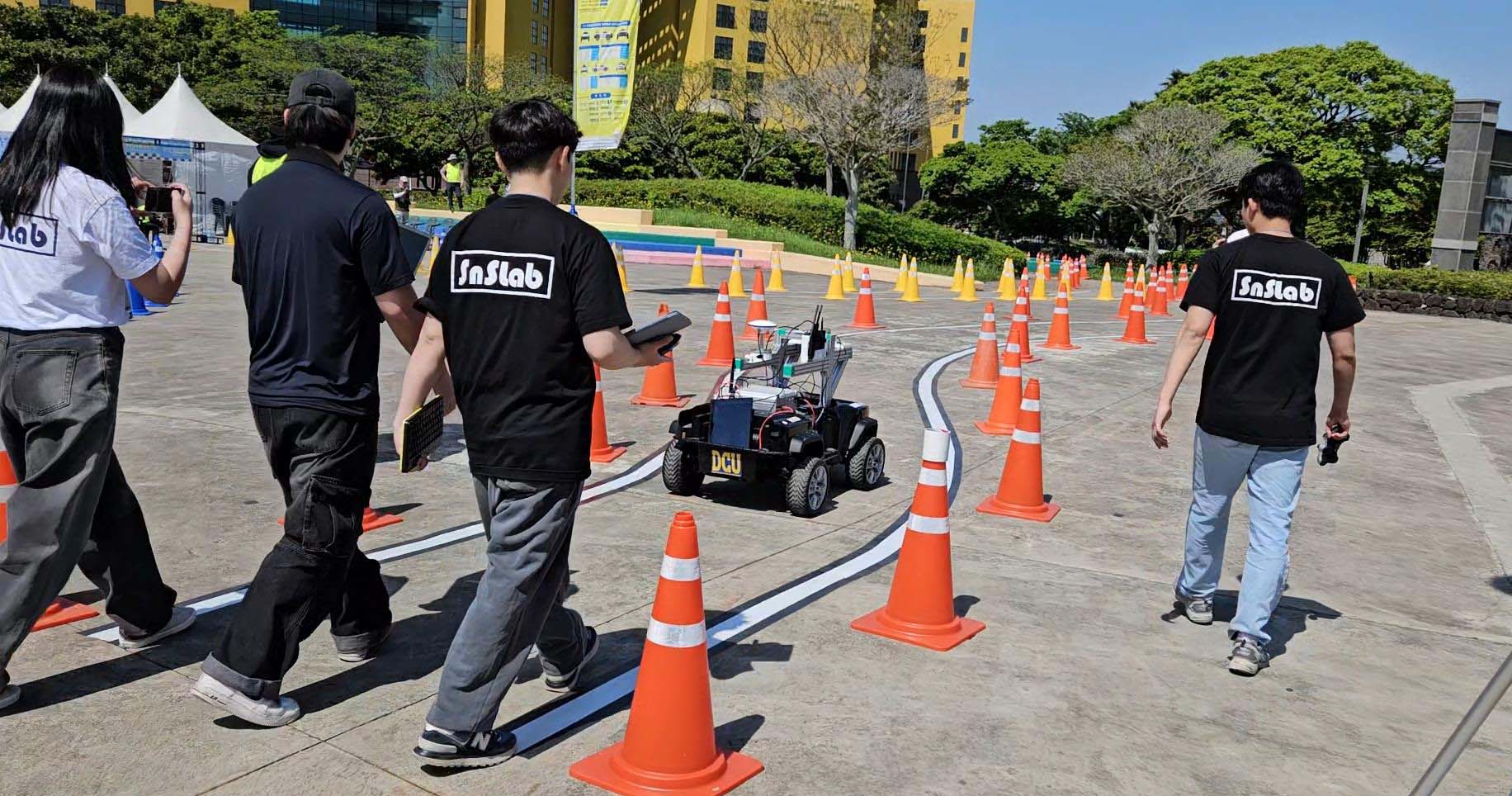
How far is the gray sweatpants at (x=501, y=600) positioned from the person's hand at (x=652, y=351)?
434 mm

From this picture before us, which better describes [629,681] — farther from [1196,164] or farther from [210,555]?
[1196,164]

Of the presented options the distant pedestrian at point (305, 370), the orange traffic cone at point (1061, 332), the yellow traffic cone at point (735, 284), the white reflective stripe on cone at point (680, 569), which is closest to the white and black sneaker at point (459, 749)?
the distant pedestrian at point (305, 370)

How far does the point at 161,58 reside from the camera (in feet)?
197

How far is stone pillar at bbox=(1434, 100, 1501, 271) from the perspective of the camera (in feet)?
94.0

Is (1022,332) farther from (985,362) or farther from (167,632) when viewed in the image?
(167,632)

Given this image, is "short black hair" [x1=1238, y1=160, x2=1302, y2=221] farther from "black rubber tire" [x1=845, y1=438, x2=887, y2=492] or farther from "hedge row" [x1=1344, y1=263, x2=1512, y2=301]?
"hedge row" [x1=1344, y1=263, x2=1512, y2=301]

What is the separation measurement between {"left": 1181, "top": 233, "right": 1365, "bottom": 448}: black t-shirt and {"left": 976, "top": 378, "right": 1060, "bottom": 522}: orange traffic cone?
2.02 meters

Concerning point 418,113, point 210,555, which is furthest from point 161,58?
point 210,555

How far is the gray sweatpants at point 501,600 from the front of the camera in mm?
3391

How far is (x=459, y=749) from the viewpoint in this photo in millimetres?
3430

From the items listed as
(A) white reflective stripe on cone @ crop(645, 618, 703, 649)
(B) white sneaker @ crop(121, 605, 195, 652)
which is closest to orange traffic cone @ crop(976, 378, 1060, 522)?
(A) white reflective stripe on cone @ crop(645, 618, 703, 649)

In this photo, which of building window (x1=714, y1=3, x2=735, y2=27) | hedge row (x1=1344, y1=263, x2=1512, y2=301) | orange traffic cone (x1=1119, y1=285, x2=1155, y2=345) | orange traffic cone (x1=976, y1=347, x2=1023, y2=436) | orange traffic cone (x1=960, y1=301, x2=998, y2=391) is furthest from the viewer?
building window (x1=714, y1=3, x2=735, y2=27)

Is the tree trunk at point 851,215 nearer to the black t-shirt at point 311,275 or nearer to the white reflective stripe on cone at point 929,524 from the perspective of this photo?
the white reflective stripe on cone at point 929,524

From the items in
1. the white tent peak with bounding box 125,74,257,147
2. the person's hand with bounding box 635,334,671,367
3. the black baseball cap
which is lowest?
the person's hand with bounding box 635,334,671,367
